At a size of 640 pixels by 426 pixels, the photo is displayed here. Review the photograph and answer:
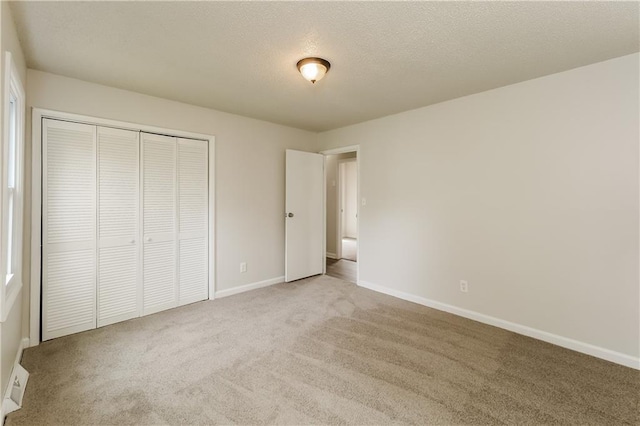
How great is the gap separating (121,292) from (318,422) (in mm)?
2419

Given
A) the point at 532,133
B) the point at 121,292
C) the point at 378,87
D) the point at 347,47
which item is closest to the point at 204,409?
the point at 121,292

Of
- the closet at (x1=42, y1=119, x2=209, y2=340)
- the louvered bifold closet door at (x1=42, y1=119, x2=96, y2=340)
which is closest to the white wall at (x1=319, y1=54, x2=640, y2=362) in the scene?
the closet at (x1=42, y1=119, x2=209, y2=340)

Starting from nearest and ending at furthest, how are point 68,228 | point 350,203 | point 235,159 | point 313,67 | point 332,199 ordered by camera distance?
point 313,67
point 68,228
point 235,159
point 332,199
point 350,203

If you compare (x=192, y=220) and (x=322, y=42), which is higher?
(x=322, y=42)

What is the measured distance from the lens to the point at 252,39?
199 centimetres

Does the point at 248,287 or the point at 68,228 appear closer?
the point at 68,228

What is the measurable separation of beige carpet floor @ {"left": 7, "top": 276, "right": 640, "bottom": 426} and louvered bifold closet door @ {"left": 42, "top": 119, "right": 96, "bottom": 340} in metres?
0.20

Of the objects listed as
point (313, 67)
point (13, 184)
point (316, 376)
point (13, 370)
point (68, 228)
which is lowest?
Result: point (316, 376)

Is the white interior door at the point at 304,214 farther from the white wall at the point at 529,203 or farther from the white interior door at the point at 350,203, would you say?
the white interior door at the point at 350,203

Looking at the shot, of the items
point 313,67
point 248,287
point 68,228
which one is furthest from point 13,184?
point 248,287

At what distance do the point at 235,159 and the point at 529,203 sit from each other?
129 inches

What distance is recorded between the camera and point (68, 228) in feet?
8.61

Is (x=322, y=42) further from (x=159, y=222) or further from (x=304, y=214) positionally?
(x=304, y=214)

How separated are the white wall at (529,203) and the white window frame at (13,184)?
136 inches
